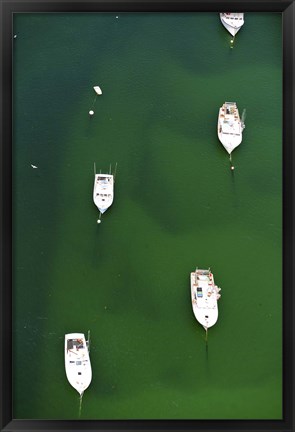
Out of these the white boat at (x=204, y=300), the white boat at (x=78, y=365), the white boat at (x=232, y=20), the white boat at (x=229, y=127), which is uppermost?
the white boat at (x=232, y=20)

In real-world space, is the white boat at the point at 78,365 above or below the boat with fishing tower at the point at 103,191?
below

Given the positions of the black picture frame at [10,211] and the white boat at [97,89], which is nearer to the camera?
the black picture frame at [10,211]

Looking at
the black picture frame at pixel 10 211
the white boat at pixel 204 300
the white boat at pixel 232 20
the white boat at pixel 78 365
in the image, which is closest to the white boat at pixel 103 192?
the black picture frame at pixel 10 211

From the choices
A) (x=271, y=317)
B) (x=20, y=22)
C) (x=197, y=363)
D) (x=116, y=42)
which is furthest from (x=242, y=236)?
(x=20, y=22)

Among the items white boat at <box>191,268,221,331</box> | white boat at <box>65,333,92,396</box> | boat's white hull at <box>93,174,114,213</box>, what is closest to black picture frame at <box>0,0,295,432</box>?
white boat at <box>65,333,92,396</box>

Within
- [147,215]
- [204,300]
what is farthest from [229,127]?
[204,300]

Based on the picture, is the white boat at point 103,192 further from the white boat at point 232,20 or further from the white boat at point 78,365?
the white boat at point 232,20

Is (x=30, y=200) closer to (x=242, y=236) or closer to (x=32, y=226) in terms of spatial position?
(x=32, y=226)
